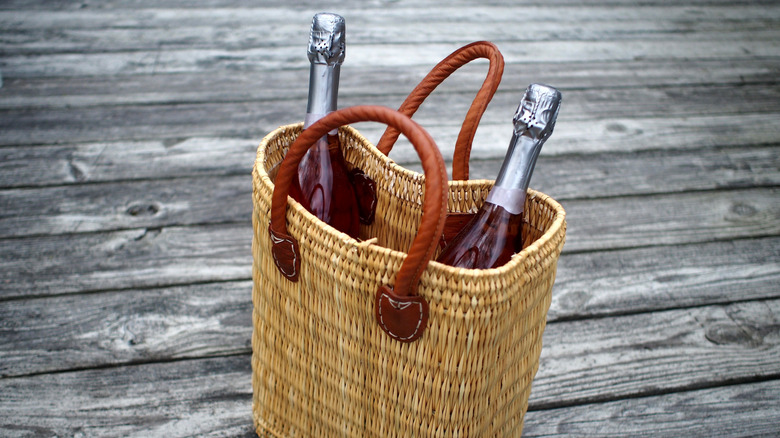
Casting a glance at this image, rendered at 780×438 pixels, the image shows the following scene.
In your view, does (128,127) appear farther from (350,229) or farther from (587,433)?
(587,433)

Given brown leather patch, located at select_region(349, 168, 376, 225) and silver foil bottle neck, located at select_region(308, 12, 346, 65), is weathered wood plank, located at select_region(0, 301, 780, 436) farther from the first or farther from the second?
silver foil bottle neck, located at select_region(308, 12, 346, 65)

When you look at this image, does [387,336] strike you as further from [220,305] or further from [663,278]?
[663,278]

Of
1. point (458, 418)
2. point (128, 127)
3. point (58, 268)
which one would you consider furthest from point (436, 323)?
point (128, 127)

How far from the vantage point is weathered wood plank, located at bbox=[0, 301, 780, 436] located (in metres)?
0.75

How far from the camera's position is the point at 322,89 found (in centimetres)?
63

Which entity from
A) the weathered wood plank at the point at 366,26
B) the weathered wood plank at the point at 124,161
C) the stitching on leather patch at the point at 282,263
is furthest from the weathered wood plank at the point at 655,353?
the weathered wood plank at the point at 366,26

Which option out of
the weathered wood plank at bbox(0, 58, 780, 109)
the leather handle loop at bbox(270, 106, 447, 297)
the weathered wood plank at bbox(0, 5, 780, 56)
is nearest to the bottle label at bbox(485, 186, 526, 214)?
the leather handle loop at bbox(270, 106, 447, 297)

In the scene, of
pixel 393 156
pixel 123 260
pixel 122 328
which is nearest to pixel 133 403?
pixel 122 328

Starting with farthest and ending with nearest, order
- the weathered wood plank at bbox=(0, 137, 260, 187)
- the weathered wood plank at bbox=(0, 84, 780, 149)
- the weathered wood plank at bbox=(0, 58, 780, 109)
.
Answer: the weathered wood plank at bbox=(0, 58, 780, 109)
the weathered wood plank at bbox=(0, 84, 780, 149)
the weathered wood plank at bbox=(0, 137, 260, 187)

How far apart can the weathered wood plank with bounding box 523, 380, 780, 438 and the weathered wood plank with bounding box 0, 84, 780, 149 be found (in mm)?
648

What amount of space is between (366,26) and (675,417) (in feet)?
4.73

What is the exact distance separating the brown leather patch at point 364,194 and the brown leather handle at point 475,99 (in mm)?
37

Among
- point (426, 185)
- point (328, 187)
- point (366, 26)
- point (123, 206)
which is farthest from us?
point (366, 26)

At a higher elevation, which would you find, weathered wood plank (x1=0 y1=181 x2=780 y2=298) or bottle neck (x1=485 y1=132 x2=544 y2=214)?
bottle neck (x1=485 y1=132 x2=544 y2=214)
